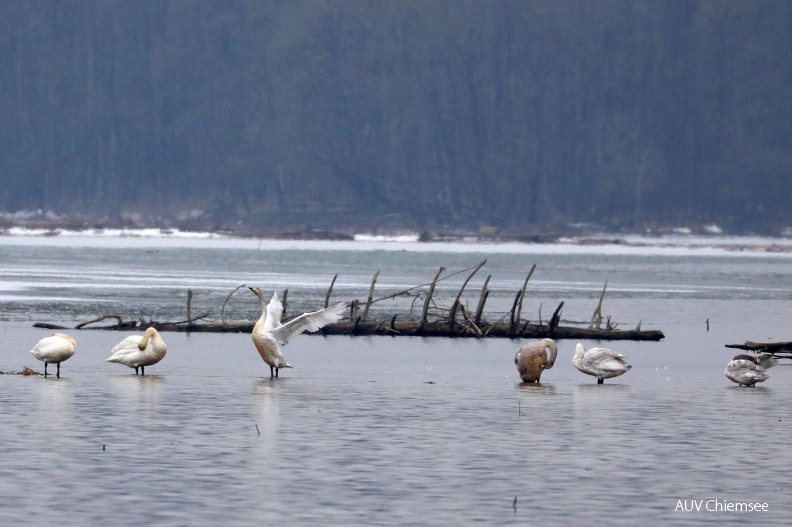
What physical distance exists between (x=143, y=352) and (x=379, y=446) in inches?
383

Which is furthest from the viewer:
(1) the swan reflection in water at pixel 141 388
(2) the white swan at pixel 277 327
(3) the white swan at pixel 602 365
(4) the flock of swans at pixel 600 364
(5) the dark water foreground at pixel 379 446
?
(3) the white swan at pixel 602 365

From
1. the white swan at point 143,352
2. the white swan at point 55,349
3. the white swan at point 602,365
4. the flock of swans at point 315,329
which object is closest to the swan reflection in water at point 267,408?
the flock of swans at point 315,329

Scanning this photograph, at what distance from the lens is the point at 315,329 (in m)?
28.4

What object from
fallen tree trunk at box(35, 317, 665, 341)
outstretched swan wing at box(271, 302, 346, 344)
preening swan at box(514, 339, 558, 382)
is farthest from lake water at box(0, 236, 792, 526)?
fallen tree trunk at box(35, 317, 665, 341)

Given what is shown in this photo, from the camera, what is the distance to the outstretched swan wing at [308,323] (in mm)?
28234

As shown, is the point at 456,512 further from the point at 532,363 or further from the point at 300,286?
the point at 300,286

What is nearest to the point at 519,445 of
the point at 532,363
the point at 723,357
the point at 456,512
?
the point at 456,512

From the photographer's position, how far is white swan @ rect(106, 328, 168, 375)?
27.7m

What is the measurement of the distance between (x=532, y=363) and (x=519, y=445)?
29.8 ft

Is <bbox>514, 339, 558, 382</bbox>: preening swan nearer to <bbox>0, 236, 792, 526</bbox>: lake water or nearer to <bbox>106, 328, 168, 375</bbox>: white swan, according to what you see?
<bbox>0, 236, 792, 526</bbox>: lake water

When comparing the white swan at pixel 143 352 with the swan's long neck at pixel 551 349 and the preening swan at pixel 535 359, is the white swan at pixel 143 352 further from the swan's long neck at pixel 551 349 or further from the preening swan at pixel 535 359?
the swan's long neck at pixel 551 349

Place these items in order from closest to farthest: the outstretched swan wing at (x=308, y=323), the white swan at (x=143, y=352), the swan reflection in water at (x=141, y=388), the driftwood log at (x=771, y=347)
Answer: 1. the swan reflection in water at (x=141, y=388)
2. the white swan at (x=143, y=352)
3. the outstretched swan wing at (x=308, y=323)
4. the driftwood log at (x=771, y=347)

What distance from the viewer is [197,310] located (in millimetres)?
51625

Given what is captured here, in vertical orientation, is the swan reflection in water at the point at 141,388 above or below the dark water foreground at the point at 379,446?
below
